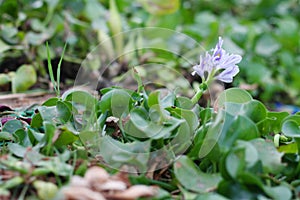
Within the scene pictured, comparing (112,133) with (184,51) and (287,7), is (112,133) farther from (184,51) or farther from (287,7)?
(287,7)

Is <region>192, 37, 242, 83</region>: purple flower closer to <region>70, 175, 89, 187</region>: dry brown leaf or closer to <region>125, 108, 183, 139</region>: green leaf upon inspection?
<region>125, 108, 183, 139</region>: green leaf

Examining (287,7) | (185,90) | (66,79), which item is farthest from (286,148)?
(287,7)

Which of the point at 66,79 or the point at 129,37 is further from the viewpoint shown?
the point at 129,37

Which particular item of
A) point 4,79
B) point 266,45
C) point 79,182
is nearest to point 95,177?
point 79,182

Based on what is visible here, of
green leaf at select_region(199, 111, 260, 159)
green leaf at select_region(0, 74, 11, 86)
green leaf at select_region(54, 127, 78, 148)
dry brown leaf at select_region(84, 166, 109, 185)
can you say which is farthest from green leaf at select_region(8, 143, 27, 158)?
green leaf at select_region(0, 74, 11, 86)

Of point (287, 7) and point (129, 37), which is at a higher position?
point (287, 7)

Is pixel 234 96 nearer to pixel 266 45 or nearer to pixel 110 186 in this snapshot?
pixel 110 186
